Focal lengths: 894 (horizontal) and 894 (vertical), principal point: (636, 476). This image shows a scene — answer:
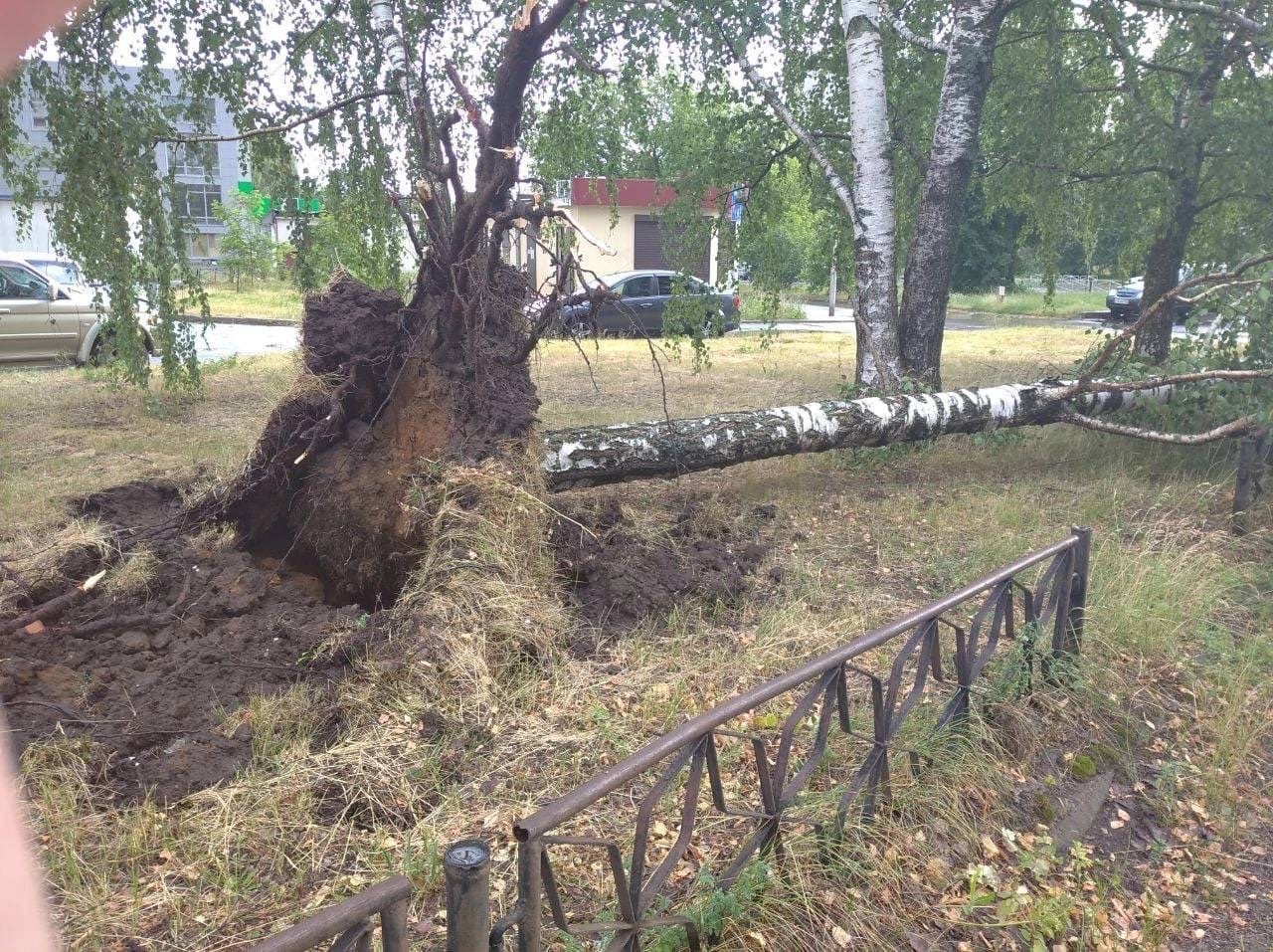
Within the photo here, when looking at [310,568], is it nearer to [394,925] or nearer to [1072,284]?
[394,925]

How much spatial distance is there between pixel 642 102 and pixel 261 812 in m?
7.86

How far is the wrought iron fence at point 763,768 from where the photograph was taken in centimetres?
169

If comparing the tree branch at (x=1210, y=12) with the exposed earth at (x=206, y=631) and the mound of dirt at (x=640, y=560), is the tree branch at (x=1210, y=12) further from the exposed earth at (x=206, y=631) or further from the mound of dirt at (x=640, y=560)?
the exposed earth at (x=206, y=631)

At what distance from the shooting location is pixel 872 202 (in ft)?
24.3

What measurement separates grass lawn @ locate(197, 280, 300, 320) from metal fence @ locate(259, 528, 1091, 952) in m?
20.4

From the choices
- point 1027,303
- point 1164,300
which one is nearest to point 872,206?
point 1164,300

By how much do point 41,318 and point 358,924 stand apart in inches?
505

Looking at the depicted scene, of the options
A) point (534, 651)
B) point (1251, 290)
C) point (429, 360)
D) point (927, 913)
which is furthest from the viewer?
point (1251, 290)

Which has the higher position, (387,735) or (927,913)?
(387,735)

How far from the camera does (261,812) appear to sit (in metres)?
2.68

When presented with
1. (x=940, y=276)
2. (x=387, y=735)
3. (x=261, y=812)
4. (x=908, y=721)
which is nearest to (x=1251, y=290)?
(x=940, y=276)

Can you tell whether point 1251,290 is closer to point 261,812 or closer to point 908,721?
point 908,721

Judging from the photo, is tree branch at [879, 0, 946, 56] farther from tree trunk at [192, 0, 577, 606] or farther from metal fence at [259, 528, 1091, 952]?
metal fence at [259, 528, 1091, 952]

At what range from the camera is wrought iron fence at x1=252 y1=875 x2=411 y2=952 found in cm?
128
